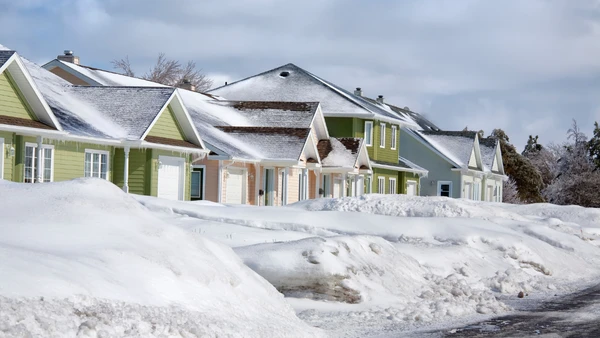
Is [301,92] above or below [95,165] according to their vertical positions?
above

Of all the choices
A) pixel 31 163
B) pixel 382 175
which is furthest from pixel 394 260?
pixel 382 175

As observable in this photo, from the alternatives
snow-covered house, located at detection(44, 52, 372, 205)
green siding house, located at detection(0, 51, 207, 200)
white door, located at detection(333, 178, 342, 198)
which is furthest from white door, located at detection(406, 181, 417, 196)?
green siding house, located at detection(0, 51, 207, 200)

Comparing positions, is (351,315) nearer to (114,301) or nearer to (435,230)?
(114,301)

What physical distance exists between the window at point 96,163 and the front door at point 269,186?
11265 millimetres

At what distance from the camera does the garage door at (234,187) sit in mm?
35688

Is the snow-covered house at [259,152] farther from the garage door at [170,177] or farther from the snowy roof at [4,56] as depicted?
the snowy roof at [4,56]

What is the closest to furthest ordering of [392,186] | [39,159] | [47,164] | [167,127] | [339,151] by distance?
1. [39,159]
2. [47,164]
3. [167,127]
4. [339,151]
5. [392,186]

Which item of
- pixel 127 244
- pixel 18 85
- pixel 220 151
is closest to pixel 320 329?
pixel 127 244

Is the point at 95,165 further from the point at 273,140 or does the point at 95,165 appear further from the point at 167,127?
the point at 273,140

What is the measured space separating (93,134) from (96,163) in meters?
1.62

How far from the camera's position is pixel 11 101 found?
23953 millimetres

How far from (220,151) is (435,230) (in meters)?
13.9

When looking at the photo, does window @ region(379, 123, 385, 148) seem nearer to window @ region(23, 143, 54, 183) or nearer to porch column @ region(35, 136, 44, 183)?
window @ region(23, 143, 54, 183)

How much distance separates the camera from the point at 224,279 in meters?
10.1
